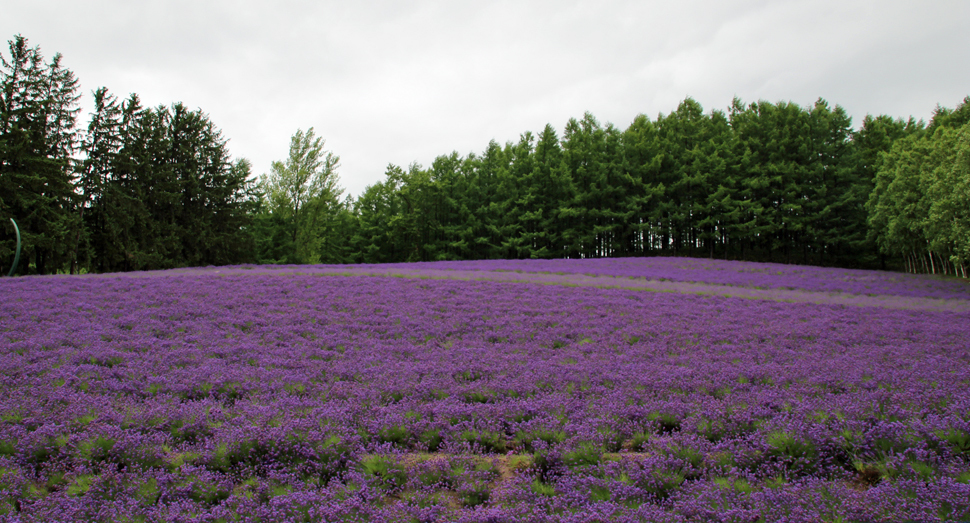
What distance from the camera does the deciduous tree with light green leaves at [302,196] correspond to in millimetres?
51219

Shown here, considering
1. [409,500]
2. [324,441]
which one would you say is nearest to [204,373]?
[324,441]

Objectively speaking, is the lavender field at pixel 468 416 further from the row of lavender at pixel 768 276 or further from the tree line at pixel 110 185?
the tree line at pixel 110 185

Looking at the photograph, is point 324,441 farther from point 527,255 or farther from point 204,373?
point 527,255

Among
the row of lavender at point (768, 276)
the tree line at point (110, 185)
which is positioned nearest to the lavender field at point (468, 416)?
the row of lavender at point (768, 276)

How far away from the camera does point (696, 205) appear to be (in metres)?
49.8

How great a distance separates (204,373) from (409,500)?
547 centimetres

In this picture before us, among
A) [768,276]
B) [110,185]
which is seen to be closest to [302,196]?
[110,185]

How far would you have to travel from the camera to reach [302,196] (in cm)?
5188

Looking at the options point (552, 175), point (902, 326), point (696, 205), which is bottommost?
point (902, 326)

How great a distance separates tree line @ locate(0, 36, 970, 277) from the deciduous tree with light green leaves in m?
0.16

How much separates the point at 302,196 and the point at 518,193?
2489 cm

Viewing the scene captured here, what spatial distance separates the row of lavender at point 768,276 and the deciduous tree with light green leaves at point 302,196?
84.1 feet

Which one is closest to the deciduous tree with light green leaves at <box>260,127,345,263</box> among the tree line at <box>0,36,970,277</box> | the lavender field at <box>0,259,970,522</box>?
the tree line at <box>0,36,970,277</box>

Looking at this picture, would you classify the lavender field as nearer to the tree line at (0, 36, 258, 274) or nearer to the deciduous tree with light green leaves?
the tree line at (0, 36, 258, 274)
